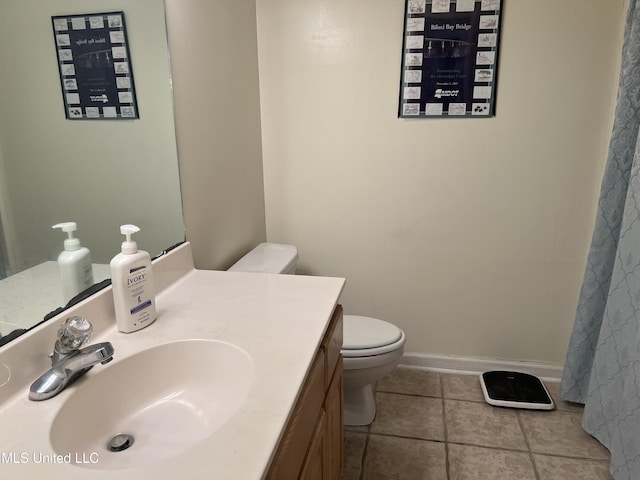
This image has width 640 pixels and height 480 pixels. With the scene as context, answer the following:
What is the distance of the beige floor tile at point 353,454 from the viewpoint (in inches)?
66.4

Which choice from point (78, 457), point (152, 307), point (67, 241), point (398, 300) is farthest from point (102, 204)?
point (398, 300)

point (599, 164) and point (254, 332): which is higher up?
point (599, 164)

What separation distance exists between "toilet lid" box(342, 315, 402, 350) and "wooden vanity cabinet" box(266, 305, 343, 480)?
0.37 metres

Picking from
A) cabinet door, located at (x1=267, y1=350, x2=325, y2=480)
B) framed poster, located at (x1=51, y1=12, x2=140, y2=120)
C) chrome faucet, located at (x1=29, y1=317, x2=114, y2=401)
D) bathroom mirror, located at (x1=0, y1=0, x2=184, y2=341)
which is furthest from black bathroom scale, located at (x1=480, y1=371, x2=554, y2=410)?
framed poster, located at (x1=51, y1=12, x2=140, y2=120)

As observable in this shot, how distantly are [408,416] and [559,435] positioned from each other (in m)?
0.64

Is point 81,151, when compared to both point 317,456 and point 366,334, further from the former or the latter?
point 366,334

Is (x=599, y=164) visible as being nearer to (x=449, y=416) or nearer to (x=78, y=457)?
(x=449, y=416)

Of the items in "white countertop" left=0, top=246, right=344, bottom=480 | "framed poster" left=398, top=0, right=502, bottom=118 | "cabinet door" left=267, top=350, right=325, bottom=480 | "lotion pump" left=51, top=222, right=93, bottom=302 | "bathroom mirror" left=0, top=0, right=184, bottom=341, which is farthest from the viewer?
"framed poster" left=398, top=0, right=502, bottom=118

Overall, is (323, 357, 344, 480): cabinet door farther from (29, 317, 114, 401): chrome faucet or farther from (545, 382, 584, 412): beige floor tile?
(545, 382, 584, 412): beige floor tile

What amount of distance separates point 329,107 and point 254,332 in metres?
1.38

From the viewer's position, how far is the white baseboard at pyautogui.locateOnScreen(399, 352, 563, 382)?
7.34ft

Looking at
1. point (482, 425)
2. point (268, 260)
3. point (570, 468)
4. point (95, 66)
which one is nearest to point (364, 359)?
point (268, 260)

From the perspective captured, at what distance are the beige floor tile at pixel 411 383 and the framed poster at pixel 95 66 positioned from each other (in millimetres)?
1736

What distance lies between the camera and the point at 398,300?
90.8 inches
